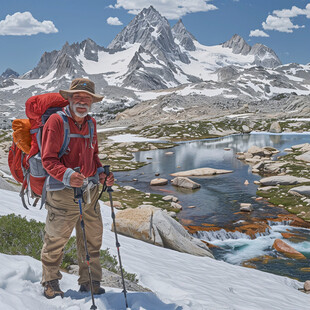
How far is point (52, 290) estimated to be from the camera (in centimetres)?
578

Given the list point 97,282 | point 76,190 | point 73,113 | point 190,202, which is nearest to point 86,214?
point 76,190

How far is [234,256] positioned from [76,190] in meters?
16.2

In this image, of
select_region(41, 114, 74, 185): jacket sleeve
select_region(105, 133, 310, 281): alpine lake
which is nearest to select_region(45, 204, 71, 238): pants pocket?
select_region(41, 114, 74, 185): jacket sleeve

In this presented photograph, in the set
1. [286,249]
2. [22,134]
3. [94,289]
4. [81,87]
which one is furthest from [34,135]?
[286,249]

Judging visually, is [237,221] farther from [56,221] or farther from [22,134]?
[22,134]

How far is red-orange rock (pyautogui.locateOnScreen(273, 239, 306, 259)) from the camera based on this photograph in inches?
742

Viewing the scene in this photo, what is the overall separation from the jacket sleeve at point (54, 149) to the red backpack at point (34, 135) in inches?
6.2

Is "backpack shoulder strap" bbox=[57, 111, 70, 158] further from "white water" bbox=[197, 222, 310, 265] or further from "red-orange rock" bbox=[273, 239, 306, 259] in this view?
"red-orange rock" bbox=[273, 239, 306, 259]

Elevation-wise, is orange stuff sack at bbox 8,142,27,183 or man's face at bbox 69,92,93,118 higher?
man's face at bbox 69,92,93,118

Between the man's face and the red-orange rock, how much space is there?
17.5m

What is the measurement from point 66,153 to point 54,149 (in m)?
0.31

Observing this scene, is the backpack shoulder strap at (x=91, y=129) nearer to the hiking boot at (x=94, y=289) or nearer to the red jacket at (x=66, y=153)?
the red jacket at (x=66, y=153)

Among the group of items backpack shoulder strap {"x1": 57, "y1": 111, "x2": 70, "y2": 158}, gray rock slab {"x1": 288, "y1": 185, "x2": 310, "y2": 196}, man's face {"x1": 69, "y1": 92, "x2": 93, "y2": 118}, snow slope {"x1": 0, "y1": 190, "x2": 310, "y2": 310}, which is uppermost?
man's face {"x1": 69, "y1": 92, "x2": 93, "y2": 118}

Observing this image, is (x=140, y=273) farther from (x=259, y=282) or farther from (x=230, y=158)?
(x=230, y=158)
